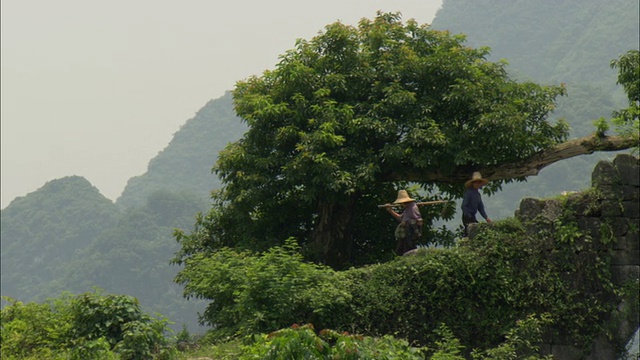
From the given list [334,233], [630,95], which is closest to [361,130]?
[334,233]

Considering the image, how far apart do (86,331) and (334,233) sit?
18.9ft

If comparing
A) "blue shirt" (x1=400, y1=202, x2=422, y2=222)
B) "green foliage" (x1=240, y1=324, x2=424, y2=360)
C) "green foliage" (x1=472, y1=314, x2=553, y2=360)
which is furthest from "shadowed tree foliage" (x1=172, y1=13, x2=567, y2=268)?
"green foliage" (x1=240, y1=324, x2=424, y2=360)

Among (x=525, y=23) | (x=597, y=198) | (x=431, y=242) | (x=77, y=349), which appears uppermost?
(x=525, y=23)

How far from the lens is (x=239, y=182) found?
19016 millimetres

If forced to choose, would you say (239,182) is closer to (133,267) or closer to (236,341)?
(236,341)

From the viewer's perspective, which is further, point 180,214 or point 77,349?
point 180,214

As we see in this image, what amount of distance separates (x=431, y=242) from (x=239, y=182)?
14.8 feet

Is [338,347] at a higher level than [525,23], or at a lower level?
lower

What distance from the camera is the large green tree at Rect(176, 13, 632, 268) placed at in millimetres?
18125

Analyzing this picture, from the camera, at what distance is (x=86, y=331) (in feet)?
49.1

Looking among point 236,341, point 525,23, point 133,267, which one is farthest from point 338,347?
point 525,23

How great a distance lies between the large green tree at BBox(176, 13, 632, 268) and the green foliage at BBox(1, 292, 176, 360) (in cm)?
433

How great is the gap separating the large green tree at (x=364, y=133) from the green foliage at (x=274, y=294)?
255 centimetres

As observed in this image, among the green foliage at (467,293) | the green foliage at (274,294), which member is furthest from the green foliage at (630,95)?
the green foliage at (274,294)
